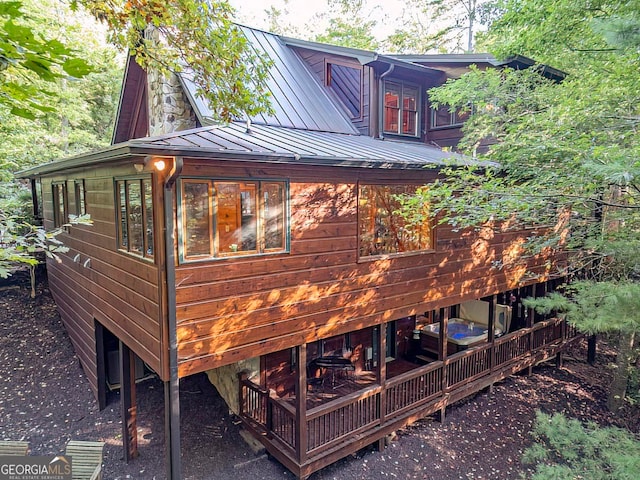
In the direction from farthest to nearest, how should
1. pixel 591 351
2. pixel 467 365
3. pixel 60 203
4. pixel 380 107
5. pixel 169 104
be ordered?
pixel 591 351, pixel 60 203, pixel 380 107, pixel 467 365, pixel 169 104

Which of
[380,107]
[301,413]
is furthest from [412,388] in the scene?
[380,107]

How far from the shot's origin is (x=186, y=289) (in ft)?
15.6

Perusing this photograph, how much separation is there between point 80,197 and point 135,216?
327 centimetres

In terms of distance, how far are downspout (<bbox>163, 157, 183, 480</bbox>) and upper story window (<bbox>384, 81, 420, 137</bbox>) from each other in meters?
6.05

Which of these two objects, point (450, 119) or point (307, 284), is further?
point (450, 119)

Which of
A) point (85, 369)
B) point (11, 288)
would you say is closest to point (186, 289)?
point (85, 369)

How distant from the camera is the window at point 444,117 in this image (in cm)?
995

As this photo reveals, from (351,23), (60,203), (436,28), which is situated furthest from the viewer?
(351,23)

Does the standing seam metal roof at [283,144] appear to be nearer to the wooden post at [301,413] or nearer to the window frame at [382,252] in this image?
the window frame at [382,252]

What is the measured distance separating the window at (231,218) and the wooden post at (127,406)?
2.91 meters

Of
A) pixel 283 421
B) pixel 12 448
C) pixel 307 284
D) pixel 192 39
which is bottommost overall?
pixel 283 421

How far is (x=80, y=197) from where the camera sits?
7.85 metres

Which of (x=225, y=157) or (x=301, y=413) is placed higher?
(x=225, y=157)

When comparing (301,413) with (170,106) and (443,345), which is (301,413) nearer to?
(443,345)
